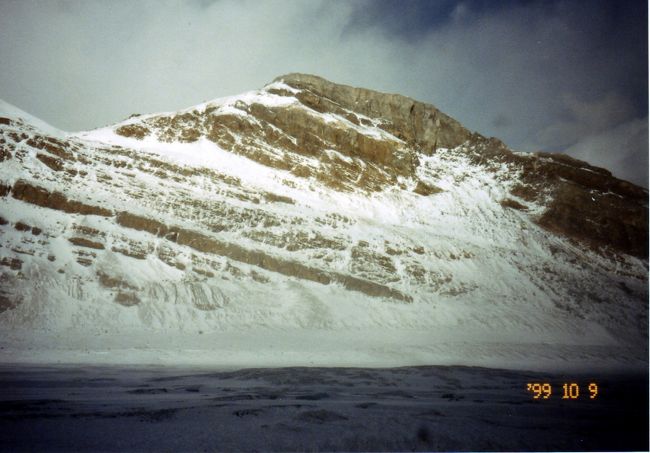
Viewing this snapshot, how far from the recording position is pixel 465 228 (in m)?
54.1

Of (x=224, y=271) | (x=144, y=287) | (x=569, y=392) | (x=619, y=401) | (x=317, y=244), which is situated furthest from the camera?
(x=317, y=244)

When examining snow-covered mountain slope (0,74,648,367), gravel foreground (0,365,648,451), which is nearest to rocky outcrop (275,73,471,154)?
snow-covered mountain slope (0,74,648,367)

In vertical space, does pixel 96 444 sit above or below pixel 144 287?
below

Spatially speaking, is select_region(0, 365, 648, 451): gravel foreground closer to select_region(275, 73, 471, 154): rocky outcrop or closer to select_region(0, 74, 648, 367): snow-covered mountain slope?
select_region(0, 74, 648, 367): snow-covered mountain slope

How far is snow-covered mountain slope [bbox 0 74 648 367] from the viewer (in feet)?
86.9

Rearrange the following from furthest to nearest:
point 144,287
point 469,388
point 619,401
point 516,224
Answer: point 516,224 → point 144,287 → point 469,388 → point 619,401

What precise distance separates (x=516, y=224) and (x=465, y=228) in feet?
27.8

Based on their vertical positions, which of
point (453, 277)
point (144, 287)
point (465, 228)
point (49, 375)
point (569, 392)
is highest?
point (465, 228)

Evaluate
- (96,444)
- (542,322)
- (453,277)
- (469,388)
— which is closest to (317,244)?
(453,277)

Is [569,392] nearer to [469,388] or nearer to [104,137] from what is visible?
[469,388]
